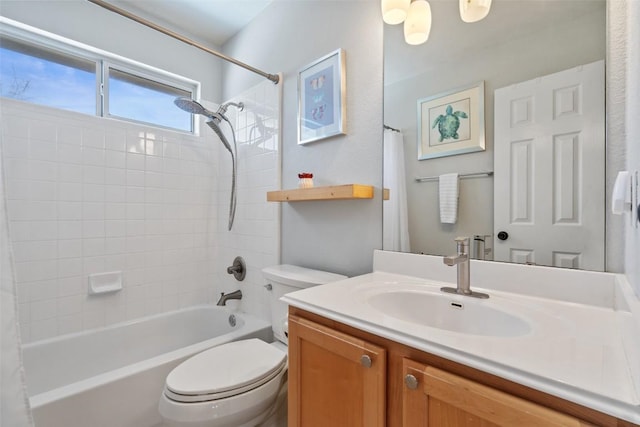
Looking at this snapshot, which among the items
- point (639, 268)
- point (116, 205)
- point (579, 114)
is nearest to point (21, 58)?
point (116, 205)

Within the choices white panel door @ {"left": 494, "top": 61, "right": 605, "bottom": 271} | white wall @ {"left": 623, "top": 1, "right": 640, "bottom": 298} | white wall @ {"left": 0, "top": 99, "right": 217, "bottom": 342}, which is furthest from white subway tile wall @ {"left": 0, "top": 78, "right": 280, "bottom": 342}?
white wall @ {"left": 623, "top": 1, "right": 640, "bottom": 298}

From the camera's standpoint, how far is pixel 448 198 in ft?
3.77

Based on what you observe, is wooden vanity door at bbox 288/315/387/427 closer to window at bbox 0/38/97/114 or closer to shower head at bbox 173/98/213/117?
shower head at bbox 173/98/213/117

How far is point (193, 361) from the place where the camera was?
126 centimetres

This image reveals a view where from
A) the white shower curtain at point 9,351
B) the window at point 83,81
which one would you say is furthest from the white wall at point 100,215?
the white shower curtain at point 9,351

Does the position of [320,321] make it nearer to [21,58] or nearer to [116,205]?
[116,205]

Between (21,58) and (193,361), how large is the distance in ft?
6.65

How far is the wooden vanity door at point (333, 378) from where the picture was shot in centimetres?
72

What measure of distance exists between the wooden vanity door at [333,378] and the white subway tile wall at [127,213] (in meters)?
0.97

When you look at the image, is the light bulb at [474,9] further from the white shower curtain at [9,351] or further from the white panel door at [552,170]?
the white shower curtain at [9,351]

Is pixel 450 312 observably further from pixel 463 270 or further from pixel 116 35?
pixel 116 35

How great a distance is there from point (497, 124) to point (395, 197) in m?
0.47

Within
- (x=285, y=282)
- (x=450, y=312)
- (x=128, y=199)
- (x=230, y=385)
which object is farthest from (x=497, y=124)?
(x=128, y=199)

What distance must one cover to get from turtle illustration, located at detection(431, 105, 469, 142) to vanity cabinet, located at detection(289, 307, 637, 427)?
2.74 ft
